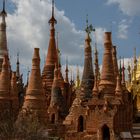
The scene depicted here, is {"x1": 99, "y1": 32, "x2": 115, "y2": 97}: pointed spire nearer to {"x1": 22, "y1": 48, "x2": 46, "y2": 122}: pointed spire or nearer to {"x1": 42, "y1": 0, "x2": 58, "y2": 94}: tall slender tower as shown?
{"x1": 22, "y1": 48, "x2": 46, "y2": 122}: pointed spire

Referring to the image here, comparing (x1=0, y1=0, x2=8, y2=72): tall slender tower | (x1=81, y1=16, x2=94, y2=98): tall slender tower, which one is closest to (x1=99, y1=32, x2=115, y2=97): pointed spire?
(x1=81, y1=16, x2=94, y2=98): tall slender tower

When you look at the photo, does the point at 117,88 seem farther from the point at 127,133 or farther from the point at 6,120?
the point at 6,120

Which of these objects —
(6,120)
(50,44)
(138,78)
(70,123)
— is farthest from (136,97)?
(6,120)

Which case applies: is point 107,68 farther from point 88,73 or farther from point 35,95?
point 35,95

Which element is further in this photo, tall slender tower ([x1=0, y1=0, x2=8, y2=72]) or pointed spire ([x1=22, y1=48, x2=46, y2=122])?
tall slender tower ([x1=0, y1=0, x2=8, y2=72])

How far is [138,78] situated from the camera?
51938mm

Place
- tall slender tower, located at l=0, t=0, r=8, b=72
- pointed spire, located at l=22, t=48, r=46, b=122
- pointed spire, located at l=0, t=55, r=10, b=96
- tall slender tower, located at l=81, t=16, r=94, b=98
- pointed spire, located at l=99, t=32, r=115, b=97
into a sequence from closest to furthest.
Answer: pointed spire, located at l=22, t=48, r=46, b=122, pointed spire, located at l=99, t=32, r=115, b=97, tall slender tower, located at l=81, t=16, r=94, b=98, pointed spire, located at l=0, t=55, r=10, b=96, tall slender tower, located at l=0, t=0, r=8, b=72

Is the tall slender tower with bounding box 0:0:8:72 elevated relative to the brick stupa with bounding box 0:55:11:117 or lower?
elevated

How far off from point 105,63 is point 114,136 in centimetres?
723

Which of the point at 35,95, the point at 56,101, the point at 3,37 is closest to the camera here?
the point at 35,95

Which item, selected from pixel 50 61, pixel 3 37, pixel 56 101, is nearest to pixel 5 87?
pixel 56 101

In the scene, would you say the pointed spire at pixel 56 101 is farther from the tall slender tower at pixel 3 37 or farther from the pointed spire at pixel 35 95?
the tall slender tower at pixel 3 37

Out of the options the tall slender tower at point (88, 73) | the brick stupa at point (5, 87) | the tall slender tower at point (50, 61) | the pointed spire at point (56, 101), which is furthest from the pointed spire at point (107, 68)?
the brick stupa at point (5, 87)

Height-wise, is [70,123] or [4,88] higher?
[4,88]
